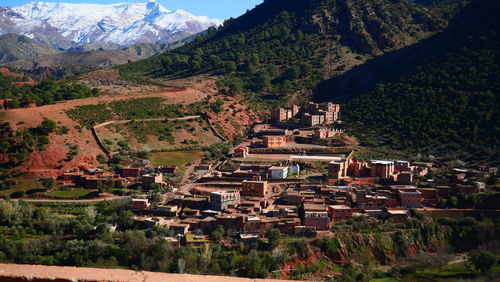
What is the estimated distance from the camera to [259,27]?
70062 millimetres

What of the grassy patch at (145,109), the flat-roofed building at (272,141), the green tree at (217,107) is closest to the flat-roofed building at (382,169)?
the flat-roofed building at (272,141)

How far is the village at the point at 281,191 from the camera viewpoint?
22781 mm

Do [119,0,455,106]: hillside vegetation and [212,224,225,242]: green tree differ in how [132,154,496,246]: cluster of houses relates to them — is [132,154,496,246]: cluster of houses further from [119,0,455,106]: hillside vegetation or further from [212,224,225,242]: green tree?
[119,0,455,106]: hillside vegetation

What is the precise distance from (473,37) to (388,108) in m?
12.5

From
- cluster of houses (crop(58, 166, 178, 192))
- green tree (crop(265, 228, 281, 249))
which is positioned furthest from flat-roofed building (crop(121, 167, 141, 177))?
green tree (crop(265, 228, 281, 249))

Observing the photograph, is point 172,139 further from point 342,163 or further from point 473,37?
point 473,37

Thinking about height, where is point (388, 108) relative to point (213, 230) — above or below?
above

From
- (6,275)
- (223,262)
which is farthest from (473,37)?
(6,275)

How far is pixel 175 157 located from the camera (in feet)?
116

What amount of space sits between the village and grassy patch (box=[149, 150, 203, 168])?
5.47 ft

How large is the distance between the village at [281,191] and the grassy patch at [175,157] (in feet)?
5.47

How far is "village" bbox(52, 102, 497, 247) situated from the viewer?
74.7ft

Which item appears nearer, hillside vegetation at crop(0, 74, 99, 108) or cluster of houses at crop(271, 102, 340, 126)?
hillside vegetation at crop(0, 74, 99, 108)

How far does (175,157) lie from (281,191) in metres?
10.3
